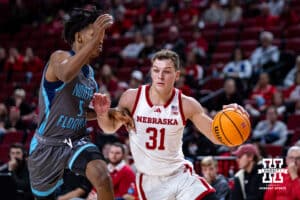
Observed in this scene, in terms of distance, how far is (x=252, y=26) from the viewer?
14.4 m

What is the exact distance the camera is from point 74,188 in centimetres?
870

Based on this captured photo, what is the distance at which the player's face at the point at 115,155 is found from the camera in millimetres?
8391

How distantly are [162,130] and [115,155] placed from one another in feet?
9.36

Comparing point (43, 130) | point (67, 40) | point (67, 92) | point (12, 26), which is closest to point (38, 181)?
point (43, 130)

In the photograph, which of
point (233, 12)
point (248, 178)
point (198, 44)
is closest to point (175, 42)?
point (198, 44)

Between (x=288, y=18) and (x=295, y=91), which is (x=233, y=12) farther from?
(x=295, y=91)

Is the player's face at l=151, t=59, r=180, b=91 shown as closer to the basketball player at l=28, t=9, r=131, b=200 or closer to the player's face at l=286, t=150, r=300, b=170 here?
the basketball player at l=28, t=9, r=131, b=200

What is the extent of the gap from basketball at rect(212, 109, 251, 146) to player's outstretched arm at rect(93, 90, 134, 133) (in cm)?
71

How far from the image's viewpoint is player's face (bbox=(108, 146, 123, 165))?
27.5 feet

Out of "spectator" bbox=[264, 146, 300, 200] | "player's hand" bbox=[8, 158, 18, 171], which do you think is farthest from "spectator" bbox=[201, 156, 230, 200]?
"player's hand" bbox=[8, 158, 18, 171]

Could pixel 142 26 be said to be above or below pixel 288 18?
above

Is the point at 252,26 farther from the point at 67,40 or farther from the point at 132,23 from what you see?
the point at 67,40

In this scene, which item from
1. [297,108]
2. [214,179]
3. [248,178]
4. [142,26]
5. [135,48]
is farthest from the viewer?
[142,26]

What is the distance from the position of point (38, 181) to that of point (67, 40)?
120 centimetres
